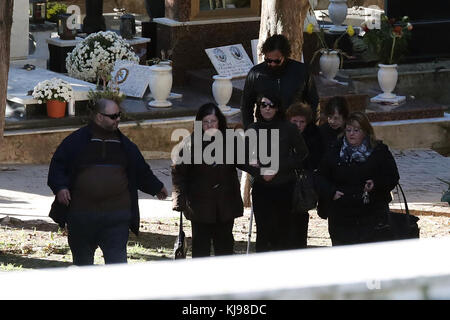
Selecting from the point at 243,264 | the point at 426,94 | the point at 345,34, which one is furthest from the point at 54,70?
the point at 243,264

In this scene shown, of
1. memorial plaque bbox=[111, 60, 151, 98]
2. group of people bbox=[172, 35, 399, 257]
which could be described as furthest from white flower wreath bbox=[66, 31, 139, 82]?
group of people bbox=[172, 35, 399, 257]

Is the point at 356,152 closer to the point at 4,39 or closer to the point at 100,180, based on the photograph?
Answer: the point at 100,180

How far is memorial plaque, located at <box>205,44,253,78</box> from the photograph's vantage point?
15570 millimetres

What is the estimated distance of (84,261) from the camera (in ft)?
21.3

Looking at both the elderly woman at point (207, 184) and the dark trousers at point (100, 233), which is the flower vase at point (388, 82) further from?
the dark trousers at point (100, 233)

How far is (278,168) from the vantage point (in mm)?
6938

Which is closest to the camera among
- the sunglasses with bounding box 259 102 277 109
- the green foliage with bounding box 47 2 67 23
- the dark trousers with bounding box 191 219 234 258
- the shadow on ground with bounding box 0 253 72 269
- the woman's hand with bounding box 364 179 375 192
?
the woman's hand with bounding box 364 179 375 192

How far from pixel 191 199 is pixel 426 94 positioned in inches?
500

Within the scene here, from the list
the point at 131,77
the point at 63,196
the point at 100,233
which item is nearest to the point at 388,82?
the point at 131,77

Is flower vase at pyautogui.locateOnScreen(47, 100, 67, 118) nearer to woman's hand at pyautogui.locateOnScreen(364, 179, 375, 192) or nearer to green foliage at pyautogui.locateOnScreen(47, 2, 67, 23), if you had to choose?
woman's hand at pyautogui.locateOnScreen(364, 179, 375, 192)

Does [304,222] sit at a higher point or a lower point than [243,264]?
lower

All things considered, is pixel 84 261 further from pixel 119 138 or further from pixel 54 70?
pixel 54 70

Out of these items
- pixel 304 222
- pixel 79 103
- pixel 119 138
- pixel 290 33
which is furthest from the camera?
pixel 79 103

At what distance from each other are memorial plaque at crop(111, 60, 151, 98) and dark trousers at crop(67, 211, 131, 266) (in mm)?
8620
